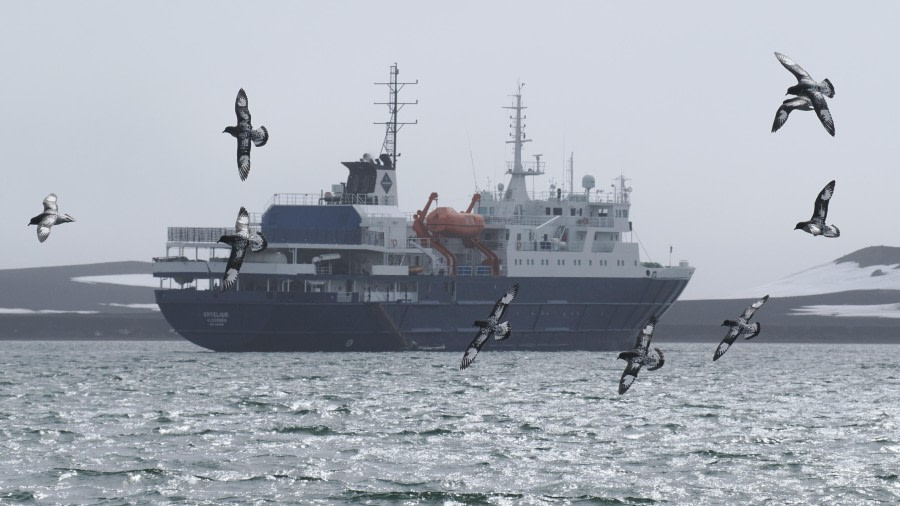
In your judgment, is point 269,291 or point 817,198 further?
point 269,291

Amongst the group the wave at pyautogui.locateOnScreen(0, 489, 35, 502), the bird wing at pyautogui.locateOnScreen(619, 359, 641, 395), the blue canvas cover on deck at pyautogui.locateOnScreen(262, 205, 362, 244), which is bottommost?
the wave at pyautogui.locateOnScreen(0, 489, 35, 502)

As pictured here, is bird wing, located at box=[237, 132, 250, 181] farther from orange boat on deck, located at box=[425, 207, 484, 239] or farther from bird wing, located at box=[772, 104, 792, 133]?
orange boat on deck, located at box=[425, 207, 484, 239]

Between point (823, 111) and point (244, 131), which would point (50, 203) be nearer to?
point (244, 131)

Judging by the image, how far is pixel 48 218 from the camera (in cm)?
2231

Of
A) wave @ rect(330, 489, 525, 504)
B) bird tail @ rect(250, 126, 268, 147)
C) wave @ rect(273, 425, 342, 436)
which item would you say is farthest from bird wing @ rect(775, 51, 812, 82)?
wave @ rect(273, 425, 342, 436)

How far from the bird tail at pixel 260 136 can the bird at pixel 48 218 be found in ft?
9.20

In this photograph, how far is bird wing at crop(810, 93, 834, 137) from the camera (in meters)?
20.2

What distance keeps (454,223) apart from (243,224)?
68.8m

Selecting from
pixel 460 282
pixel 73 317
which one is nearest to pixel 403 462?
pixel 460 282

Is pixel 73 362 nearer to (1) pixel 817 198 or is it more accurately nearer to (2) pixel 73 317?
(1) pixel 817 198

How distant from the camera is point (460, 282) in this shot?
3447 inches

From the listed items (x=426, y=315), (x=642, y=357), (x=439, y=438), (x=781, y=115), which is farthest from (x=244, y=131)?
(x=426, y=315)

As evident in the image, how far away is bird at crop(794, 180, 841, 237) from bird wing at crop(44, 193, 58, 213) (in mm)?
10662

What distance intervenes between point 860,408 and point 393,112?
5231 centimetres
